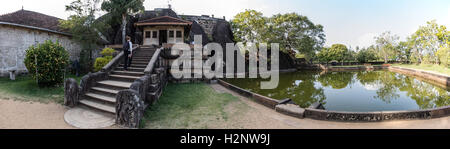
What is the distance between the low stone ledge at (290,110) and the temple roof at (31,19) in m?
14.3

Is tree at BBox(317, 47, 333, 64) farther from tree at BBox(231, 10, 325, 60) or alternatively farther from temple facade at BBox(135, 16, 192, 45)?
temple facade at BBox(135, 16, 192, 45)

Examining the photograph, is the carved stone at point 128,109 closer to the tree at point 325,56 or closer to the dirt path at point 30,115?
the dirt path at point 30,115

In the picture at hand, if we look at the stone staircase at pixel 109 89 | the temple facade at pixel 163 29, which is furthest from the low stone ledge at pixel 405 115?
the temple facade at pixel 163 29

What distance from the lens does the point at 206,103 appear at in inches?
271

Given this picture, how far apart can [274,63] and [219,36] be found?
384 inches

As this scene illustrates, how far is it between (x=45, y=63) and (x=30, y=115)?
3.69 meters

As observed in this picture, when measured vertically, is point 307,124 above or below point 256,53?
below

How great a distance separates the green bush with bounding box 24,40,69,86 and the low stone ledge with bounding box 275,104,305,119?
350 inches

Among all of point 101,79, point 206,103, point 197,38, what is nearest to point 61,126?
point 101,79

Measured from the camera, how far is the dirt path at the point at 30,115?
4.41 meters

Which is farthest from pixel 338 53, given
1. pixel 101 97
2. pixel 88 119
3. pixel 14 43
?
pixel 14 43

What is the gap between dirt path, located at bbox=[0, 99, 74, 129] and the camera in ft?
14.5

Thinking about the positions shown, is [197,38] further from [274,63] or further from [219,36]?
[274,63]

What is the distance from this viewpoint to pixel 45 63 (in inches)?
303
